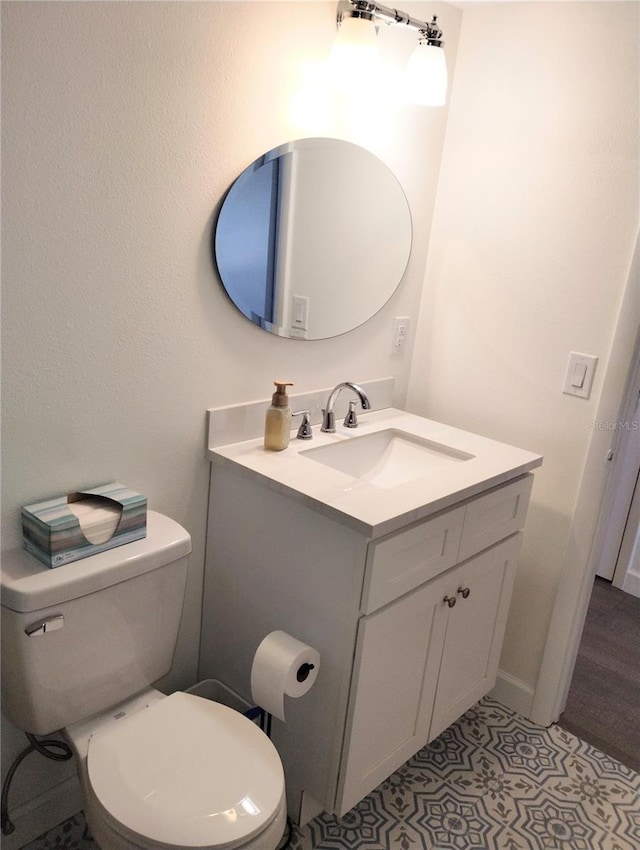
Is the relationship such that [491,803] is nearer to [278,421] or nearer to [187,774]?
[187,774]

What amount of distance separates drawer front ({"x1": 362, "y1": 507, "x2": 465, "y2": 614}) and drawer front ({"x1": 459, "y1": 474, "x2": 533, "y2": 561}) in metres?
0.05

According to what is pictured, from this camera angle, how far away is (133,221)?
1.46 meters

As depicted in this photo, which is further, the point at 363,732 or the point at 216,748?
the point at 363,732

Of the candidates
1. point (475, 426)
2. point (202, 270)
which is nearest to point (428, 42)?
point (202, 270)

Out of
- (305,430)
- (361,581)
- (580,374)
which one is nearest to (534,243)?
Result: (580,374)

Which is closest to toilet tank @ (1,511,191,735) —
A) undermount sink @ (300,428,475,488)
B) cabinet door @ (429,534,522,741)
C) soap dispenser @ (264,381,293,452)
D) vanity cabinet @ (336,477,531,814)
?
soap dispenser @ (264,381,293,452)

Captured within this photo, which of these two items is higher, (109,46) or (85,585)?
(109,46)

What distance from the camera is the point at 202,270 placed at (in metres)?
1.62

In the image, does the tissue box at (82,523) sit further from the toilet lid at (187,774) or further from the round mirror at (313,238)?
the round mirror at (313,238)

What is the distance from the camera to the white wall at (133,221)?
1297 mm

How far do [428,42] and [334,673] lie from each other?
1548 millimetres

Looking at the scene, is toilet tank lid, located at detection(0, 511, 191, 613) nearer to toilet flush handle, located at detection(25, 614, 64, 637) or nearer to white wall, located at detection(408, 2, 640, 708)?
toilet flush handle, located at detection(25, 614, 64, 637)

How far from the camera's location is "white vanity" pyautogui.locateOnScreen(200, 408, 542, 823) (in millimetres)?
1540

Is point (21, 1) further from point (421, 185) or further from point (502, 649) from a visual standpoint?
point (502, 649)
